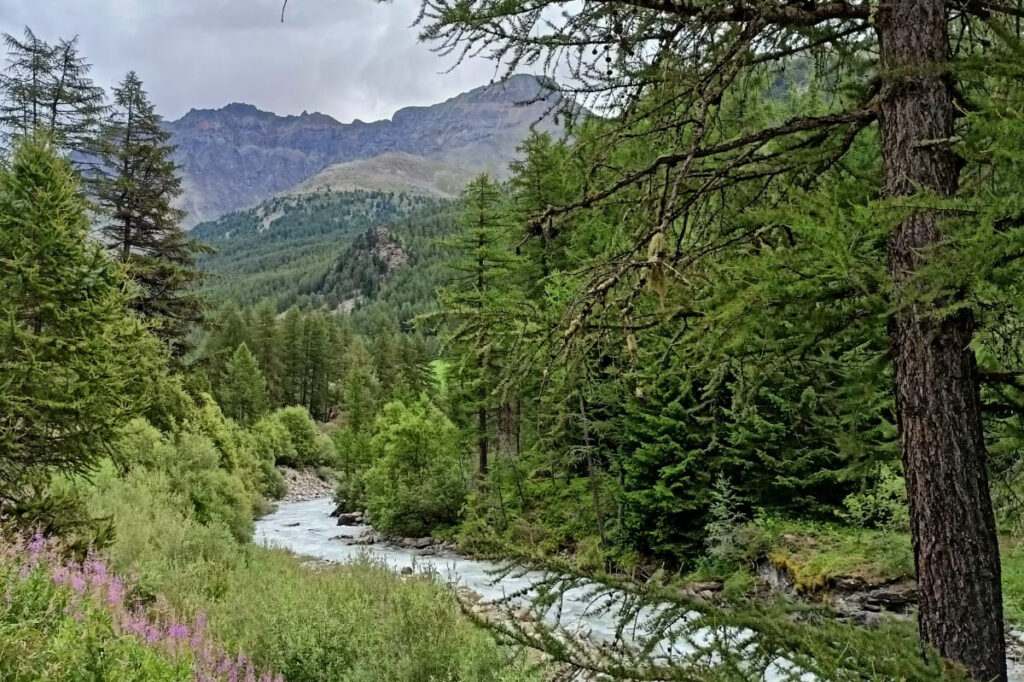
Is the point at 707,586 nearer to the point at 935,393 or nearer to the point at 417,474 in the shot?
the point at 935,393

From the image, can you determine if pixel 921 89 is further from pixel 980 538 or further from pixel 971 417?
pixel 980 538

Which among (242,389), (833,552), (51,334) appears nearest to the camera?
(51,334)

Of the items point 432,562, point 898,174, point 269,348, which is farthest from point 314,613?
point 269,348

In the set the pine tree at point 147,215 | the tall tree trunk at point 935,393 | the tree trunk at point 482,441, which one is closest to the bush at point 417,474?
the tree trunk at point 482,441

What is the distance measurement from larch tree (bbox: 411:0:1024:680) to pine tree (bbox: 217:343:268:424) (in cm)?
4953

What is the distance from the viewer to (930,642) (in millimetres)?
2594

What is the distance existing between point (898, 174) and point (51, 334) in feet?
30.5

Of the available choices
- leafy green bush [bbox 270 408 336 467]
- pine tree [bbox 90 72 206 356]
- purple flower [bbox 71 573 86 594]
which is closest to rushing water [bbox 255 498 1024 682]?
purple flower [bbox 71 573 86 594]

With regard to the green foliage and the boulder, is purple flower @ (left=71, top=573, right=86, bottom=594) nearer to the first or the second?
the green foliage

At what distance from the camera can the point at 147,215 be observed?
22391 millimetres

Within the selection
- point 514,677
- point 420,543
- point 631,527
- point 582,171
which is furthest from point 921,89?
point 420,543

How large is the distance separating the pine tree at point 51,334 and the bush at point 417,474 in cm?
1541

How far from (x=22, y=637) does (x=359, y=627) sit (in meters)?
3.77

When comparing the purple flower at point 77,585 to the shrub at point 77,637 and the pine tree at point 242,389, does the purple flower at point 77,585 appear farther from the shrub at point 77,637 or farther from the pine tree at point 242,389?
the pine tree at point 242,389
